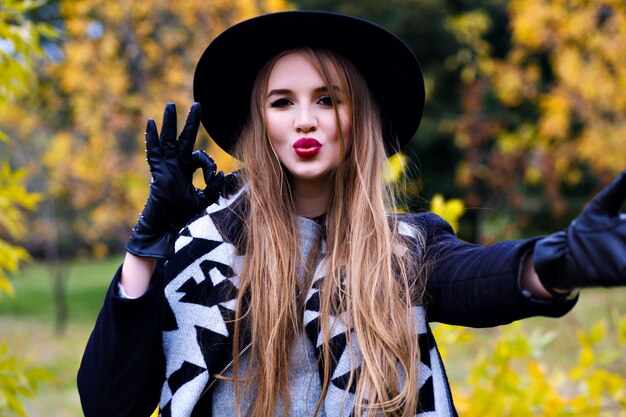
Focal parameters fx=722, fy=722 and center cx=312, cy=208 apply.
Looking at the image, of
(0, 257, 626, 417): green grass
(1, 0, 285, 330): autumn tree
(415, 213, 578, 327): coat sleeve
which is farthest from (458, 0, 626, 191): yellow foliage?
(415, 213, 578, 327): coat sleeve

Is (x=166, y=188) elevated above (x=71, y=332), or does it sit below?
above

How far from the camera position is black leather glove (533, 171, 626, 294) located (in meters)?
1.07

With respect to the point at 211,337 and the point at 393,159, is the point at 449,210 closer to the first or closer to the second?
the point at 393,159

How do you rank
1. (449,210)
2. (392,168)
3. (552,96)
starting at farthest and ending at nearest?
(552,96) → (449,210) → (392,168)

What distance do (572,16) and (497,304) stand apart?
6.53m

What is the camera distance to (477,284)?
4.58 ft

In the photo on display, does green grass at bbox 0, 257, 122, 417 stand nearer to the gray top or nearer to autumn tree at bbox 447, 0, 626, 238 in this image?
the gray top

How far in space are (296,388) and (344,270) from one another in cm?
28

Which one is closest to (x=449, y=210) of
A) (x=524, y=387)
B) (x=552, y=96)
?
(x=524, y=387)

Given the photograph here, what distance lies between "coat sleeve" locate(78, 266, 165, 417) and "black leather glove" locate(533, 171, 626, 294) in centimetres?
81

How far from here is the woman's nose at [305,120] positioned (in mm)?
1656

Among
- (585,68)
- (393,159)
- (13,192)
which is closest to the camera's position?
(13,192)

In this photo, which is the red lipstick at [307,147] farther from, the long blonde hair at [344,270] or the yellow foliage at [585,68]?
the yellow foliage at [585,68]

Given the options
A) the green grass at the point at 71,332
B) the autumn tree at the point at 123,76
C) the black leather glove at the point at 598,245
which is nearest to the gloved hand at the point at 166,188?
the black leather glove at the point at 598,245
